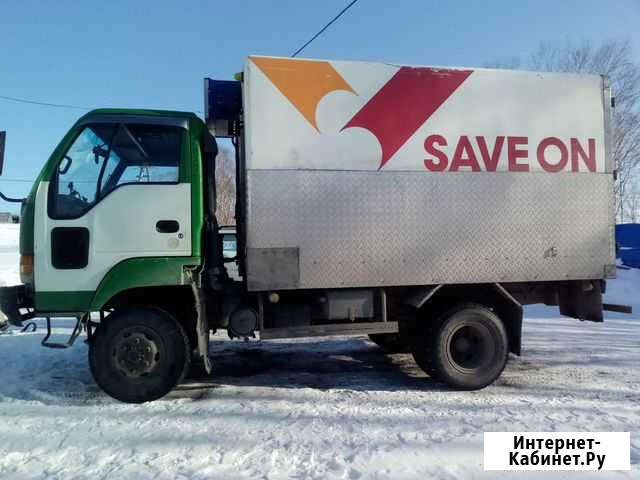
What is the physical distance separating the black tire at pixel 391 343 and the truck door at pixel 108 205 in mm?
3400

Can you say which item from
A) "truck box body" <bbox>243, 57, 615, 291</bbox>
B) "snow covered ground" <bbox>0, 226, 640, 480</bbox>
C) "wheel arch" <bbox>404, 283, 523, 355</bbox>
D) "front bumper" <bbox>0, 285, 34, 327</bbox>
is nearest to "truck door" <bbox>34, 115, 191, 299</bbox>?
"front bumper" <bbox>0, 285, 34, 327</bbox>

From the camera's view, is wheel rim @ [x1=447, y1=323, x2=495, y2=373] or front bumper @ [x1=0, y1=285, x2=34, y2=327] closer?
front bumper @ [x1=0, y1=285, x2=34, y2=327]

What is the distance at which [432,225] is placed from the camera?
4.65 meters

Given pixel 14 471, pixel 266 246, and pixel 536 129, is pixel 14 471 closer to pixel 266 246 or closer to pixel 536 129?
pixel 266 246

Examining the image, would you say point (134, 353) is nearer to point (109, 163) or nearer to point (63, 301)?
point (63, 301)

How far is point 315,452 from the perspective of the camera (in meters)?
3.29

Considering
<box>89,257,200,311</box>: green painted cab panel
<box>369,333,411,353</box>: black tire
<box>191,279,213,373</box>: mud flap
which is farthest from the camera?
<box>369,333,411,353</box>: black tire

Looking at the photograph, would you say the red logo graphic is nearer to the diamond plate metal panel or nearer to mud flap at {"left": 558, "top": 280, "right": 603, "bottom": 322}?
the diamond plate metal panel

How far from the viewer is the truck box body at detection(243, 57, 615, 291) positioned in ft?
14.6

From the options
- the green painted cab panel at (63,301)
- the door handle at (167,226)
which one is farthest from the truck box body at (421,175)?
the green painted cab panel at (63,301)

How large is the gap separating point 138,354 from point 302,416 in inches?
70.3

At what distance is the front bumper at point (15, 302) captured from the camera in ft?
14.1

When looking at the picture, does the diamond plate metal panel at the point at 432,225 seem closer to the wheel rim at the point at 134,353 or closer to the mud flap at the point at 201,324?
the mud flap at the point at 201,324

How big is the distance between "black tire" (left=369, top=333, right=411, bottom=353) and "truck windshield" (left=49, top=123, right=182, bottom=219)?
3794mm
